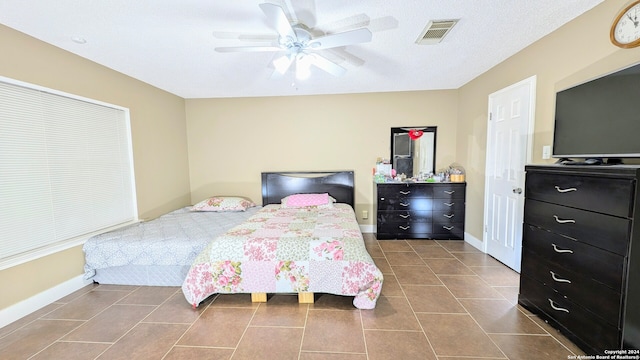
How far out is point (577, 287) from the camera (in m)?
1.50

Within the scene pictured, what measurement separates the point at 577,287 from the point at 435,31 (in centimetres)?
214

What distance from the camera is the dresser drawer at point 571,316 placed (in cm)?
134

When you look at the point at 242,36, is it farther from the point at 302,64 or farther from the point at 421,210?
the point at 421,210

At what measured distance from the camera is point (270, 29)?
2064 mm

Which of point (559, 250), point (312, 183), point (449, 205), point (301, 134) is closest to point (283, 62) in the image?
point (301, 134)

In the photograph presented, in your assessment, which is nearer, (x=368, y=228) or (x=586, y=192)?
(x=586, y=192)

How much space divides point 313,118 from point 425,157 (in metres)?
1.99

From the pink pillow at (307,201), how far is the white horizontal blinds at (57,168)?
6.78 ft

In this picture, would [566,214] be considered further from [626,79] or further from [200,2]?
[200,2]

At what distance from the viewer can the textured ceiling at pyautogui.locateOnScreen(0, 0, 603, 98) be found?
1.73m

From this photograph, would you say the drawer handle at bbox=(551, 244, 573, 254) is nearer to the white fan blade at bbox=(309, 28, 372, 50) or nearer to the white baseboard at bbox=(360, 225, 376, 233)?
the white fan blade at bbox=(309, 28, 372, 50)

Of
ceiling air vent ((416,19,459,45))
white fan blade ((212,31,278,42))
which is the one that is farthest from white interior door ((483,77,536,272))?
white fan blade ((212,31,278,42))

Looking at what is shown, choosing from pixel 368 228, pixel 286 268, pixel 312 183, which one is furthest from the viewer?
pixel 368 228

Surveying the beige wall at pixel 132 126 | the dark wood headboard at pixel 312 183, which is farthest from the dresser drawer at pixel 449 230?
the beige wall at pixel 132 126
